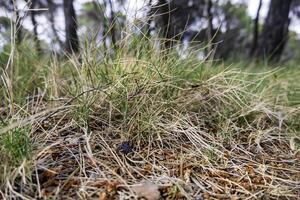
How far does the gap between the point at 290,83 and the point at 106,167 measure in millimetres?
1653

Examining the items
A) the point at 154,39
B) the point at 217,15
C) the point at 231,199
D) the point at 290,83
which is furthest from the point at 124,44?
the point at 217,15

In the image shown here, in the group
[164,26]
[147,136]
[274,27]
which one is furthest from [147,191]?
[274,27]

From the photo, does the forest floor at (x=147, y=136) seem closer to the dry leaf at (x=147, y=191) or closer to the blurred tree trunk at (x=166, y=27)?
the dry leaf at (x=147, y=191)

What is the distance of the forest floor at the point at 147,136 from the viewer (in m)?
1.15

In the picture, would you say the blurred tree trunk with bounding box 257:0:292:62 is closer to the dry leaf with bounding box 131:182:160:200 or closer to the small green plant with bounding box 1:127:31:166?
the dry leaf with bounding box 131:182:160:200

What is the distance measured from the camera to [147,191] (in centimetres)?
113

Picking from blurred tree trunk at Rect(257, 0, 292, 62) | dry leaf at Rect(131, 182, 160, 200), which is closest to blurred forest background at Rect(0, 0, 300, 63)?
blurred tree trunk at Rect(257, 0, 292, 62)

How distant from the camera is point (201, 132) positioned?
1521mm

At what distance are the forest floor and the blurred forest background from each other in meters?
0.15

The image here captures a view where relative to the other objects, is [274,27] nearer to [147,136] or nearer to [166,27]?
[166,27]

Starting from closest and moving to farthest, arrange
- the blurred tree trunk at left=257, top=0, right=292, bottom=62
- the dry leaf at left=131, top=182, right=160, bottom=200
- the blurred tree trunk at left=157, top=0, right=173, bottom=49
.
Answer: the dry leaf at left=131, top=182, right=160, bottom=200
the blurred tree trunk at left=157, top=0, right=173, bottom=49
the blurred tree trunk at left=257, top=0, right=292, bottom=62

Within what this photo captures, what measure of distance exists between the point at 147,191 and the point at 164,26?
1452 mm

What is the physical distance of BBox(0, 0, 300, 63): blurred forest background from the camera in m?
1.73

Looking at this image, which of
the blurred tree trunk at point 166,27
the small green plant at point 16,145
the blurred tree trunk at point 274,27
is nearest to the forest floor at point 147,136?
the small green plant at point 16,145
